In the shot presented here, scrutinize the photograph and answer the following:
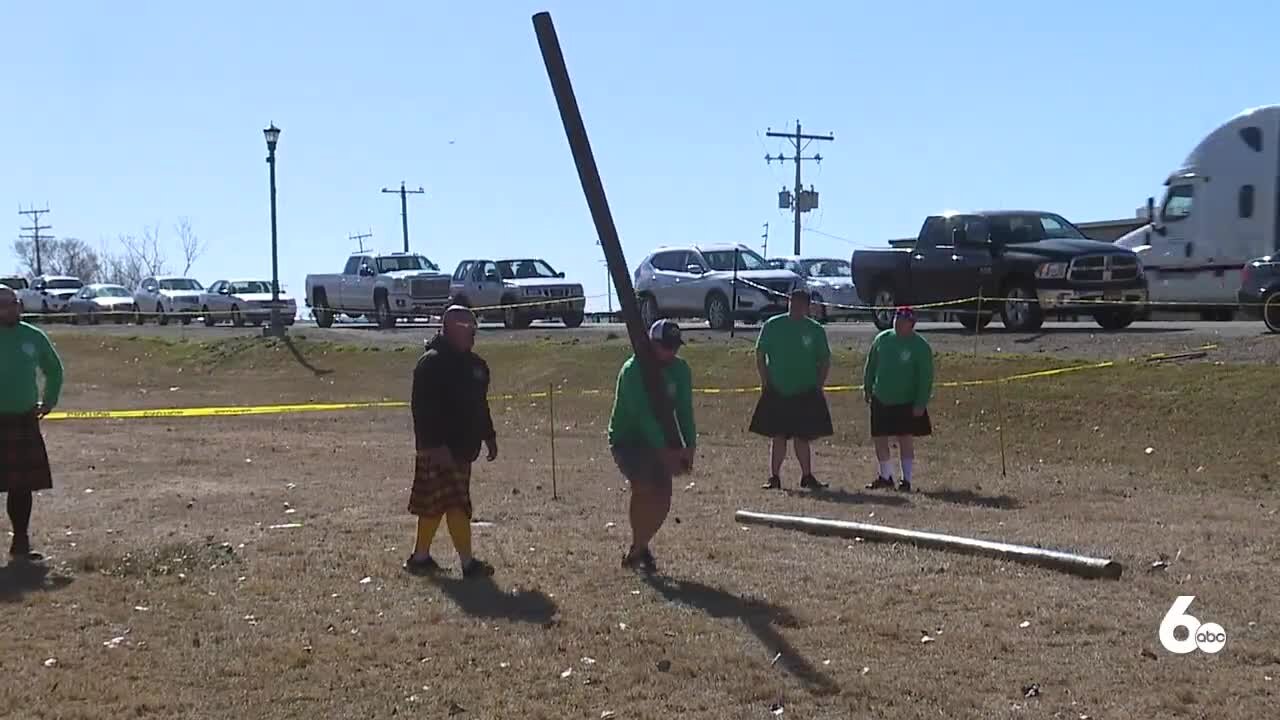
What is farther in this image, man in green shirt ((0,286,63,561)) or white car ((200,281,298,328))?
white car ((200,281,298,328))

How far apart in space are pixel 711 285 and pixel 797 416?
15.4 m

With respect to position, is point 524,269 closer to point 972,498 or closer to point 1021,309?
point 1021,309

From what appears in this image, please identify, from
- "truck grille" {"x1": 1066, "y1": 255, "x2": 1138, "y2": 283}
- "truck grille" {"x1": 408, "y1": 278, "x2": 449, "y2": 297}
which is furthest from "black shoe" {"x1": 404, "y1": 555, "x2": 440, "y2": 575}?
"truck grille" {"x1": 408, "y1": 278, "x2": 449, "y2": 297}

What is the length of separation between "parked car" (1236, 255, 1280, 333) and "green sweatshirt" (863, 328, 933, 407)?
10244mm

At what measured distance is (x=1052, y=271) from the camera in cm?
2331

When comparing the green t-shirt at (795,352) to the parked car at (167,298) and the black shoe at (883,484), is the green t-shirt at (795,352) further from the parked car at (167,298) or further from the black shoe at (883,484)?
the parked car at (167,298)

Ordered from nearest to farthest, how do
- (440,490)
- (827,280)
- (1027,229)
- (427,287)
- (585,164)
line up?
(585,164)
(440,490)
(1027,229)
(827,280)
(427,287)

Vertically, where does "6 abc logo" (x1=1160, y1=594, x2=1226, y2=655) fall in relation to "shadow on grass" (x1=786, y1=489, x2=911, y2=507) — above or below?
above

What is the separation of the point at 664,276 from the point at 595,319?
16.8 metres

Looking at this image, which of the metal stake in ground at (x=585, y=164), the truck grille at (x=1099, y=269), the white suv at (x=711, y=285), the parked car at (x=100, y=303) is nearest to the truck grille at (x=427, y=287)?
the white suv at (x=711, y=285)

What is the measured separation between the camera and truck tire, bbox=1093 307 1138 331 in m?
23.7

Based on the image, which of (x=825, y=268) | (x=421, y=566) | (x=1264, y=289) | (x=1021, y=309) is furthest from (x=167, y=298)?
(x=421, y=566)

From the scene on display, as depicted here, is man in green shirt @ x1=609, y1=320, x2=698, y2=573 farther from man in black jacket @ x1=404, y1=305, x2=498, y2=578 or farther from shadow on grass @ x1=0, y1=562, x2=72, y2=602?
shadow on grass @ x1=0, y1=562, x2=72, y2=602

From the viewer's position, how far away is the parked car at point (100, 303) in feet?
159
